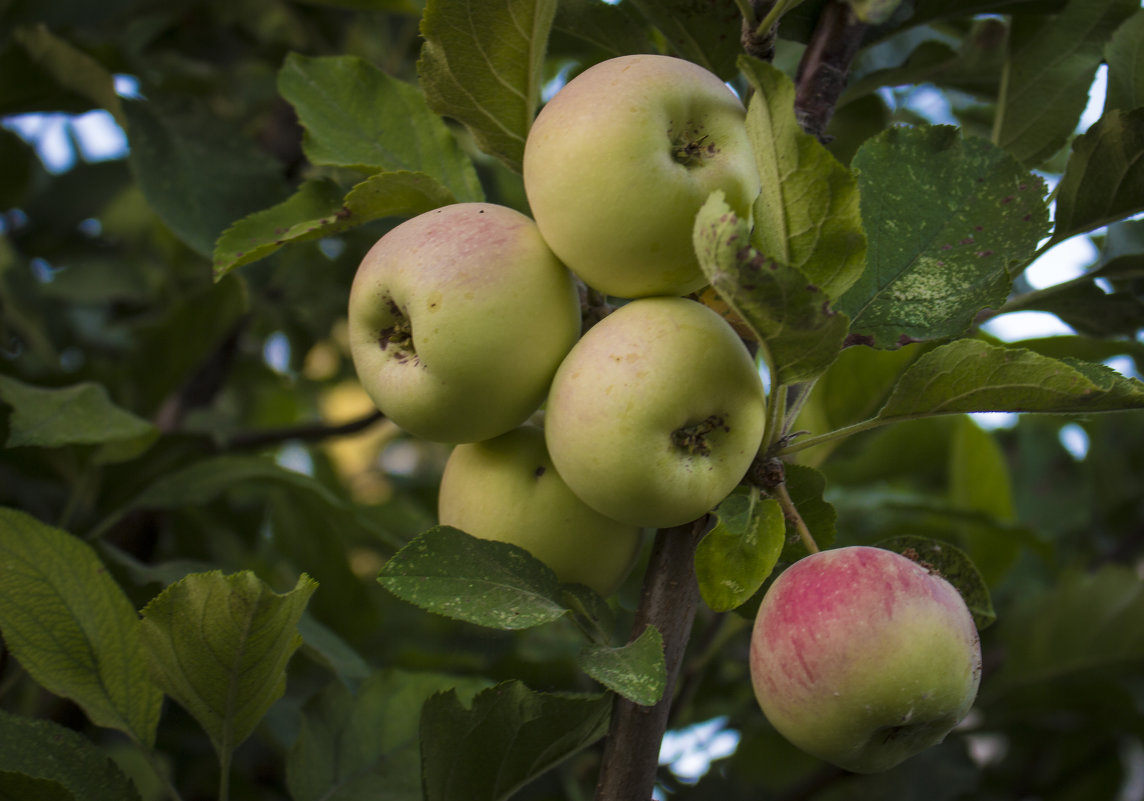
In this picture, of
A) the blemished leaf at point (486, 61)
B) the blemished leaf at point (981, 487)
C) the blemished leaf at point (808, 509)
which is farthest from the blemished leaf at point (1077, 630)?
the blemished leaf at point (486, 61)

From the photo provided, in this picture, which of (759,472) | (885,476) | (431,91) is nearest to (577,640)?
(885,476)

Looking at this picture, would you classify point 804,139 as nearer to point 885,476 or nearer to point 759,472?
point 759,472

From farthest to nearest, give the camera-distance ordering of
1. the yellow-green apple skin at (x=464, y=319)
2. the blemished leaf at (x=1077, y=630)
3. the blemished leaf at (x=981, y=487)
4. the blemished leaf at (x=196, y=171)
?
the blemished leaf at (x=981, y=487), the blemished leaf at (x=1077, y=630), the blemished leaf at (x=196, y=171), the yellow-green apple skin at (x=464, y=319)

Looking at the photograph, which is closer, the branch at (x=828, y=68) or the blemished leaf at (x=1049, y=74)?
the branch at (x=828, y=68)

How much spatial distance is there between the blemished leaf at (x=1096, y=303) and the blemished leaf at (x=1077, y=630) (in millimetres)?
591

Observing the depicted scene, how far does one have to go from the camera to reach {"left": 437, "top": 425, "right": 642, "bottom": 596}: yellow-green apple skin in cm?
70

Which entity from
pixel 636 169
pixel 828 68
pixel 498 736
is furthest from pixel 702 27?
pixel 498 736

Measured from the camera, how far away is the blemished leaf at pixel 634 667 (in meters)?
0.56

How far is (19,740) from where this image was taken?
712 mm

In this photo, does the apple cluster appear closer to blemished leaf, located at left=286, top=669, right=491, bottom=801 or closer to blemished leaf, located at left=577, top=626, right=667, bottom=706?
blemished leaf, located at left=577, top=626, right=667, bottom=706

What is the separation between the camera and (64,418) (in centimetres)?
90

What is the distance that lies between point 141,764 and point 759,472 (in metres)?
1.10

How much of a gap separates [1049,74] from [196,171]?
2.85 ft

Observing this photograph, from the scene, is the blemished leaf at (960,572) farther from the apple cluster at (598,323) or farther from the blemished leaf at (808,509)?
the apple cluster at (598,323)
